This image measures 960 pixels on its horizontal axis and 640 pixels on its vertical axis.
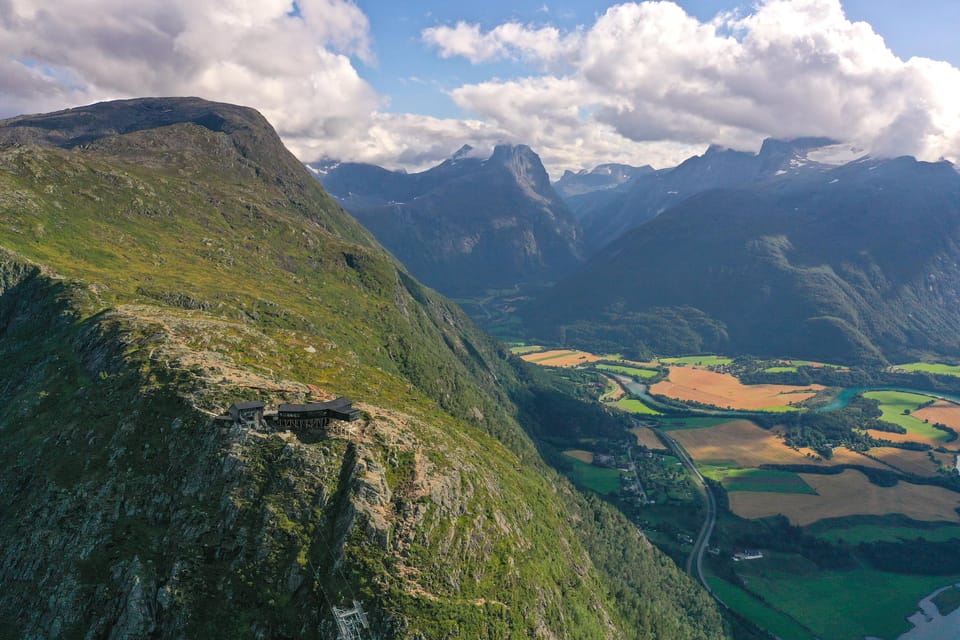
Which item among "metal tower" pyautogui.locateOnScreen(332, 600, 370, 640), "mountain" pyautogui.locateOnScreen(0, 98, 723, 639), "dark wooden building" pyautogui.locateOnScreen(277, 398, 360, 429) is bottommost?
"metal tower" pyautogui.locateOnScreen(332, 600, 370, 640)

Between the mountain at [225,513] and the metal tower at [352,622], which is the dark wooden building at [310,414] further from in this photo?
the metal tower at [352,622]

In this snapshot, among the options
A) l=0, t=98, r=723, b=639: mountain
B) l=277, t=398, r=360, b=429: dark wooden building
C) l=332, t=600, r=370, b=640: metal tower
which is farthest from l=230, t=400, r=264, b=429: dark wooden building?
l=332, t=600, r=370, b=640: metal tower

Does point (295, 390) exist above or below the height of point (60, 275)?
below

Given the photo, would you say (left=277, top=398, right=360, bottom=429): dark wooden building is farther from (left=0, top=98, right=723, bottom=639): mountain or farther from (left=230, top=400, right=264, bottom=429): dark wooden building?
(left=230, top=400, right=264, bottom=429): dark wooden building

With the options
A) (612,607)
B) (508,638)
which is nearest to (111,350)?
(508,638)

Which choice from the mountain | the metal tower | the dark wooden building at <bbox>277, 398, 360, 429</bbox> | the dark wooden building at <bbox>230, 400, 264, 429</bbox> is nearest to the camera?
the metal tower

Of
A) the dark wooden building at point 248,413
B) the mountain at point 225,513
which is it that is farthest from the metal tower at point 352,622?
the dark wooden building at point 248,413

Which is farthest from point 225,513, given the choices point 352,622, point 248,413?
point 352,622

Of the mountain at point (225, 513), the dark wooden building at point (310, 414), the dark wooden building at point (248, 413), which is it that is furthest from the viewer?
the dark wooden building at point (310, 414)

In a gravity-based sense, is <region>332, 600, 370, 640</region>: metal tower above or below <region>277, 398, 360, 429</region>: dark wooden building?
below

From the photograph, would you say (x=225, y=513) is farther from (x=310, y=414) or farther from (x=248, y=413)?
(x=310, y=414)

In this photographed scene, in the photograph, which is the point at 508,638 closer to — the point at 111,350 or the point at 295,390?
the point at 295,390
